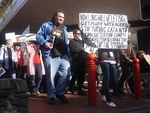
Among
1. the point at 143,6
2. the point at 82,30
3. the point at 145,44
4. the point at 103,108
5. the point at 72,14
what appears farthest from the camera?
the point at 145,44

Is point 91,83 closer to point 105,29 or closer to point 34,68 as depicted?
point 105,29

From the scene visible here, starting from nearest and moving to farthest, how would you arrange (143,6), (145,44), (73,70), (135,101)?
(143,6) < (135,101) < (73,70) < (145,44)

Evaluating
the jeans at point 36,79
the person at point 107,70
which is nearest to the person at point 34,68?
the jeans at point 36,79

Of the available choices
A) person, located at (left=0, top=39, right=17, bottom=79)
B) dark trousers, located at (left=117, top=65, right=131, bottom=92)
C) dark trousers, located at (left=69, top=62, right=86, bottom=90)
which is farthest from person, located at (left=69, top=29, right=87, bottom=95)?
person, located at (left=0, top=39, right=17, bottom=79)

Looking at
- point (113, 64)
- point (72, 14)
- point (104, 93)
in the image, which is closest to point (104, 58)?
point (113, 64)

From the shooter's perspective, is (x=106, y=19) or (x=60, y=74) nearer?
(x=60, y=74)

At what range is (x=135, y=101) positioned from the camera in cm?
590

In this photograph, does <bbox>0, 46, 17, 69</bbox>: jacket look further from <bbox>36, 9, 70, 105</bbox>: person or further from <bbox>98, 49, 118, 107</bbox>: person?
<bbox>98, 49, 118, 107</bbox>: person

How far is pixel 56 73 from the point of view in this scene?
5.36 metres

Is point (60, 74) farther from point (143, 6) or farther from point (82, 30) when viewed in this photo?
point (143, 6)

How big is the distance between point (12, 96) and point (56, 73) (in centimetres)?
139

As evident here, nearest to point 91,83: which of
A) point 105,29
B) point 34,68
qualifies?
point 105,29

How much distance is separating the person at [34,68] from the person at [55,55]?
161 cm

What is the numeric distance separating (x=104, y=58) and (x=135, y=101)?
4.75 ft
